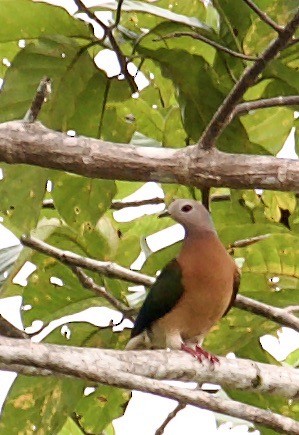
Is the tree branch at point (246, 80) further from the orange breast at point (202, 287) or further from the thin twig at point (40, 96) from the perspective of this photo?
the orange breast at point (202, 287)

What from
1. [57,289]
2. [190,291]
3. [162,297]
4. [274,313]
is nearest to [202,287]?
[190,291]

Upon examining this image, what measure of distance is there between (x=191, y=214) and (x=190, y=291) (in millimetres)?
229

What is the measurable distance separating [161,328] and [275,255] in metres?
0.45

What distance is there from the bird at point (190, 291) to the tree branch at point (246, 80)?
0.83 metres

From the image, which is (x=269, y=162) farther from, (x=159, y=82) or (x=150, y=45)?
(x=159, y=82)

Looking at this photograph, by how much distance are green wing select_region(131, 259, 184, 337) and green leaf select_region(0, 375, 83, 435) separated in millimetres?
250

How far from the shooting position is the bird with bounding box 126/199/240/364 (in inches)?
109

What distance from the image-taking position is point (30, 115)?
2012 millimetres

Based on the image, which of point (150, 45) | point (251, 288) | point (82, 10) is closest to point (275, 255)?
point (251, 288)

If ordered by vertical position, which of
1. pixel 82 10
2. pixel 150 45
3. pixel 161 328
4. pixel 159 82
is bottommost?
pixel 161 328

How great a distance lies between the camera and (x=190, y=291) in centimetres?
289

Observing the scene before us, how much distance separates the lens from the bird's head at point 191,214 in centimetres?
288

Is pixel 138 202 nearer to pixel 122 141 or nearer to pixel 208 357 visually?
pixel 122 141

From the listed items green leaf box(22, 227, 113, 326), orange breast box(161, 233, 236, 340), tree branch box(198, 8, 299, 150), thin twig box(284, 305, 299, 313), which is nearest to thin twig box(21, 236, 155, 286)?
green leaf box(22, 227, 113, 326)
